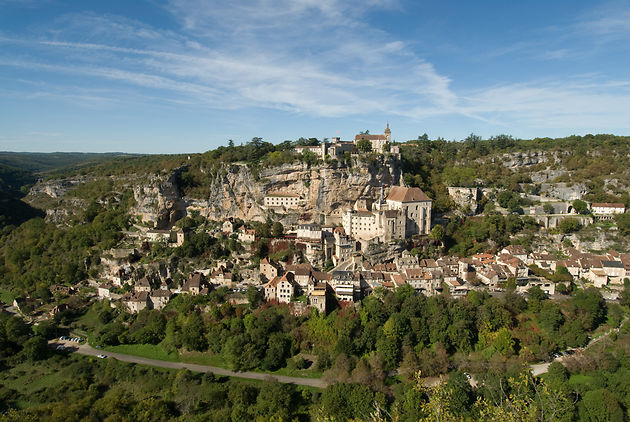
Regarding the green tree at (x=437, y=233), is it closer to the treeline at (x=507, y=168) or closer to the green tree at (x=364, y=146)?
the treeline at (x=507, y=168)

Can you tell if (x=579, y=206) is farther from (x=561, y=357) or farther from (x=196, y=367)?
(x=196, y=367)

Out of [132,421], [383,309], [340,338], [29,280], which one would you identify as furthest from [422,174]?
[29,280]

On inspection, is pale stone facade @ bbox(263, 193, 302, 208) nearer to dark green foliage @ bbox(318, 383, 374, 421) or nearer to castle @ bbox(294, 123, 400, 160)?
castle @ bbox(294, 123, 400, 160)

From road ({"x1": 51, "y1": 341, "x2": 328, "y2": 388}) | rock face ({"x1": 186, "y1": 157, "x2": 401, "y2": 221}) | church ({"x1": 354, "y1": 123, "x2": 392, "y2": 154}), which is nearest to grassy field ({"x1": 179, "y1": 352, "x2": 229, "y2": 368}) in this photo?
road ({"x1": 51, "y1": 341, "x2": 328, "y2": 388})

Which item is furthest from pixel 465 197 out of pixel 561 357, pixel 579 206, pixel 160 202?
pixel 160 202

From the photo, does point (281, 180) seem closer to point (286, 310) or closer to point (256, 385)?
point (286, 310)

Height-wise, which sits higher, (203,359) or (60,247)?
(60,247)

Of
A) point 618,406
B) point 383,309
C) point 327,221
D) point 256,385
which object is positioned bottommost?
point 256,385
